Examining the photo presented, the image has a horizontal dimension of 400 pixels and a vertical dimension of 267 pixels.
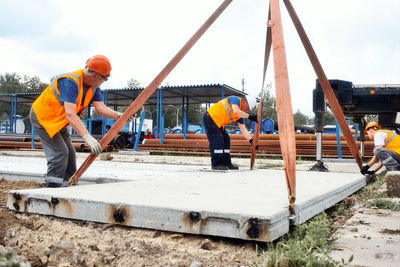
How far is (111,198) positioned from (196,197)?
598 millimetres

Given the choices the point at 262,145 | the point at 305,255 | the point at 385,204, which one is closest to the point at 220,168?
the point at 385,204

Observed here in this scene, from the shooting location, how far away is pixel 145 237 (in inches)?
85.5

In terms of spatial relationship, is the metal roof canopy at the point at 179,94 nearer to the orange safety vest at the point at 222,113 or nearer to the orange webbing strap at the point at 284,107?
the orange safety vest at the point at 222,113

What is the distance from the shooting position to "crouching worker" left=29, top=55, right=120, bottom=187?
11.8 ft

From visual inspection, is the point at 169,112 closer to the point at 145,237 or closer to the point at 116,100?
the point at 116,100

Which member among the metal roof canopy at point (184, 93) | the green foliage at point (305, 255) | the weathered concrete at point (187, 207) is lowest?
the green foliage at point (305, 255)

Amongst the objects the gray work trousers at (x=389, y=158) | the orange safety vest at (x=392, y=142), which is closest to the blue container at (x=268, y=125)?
the orange safety vest at (x=392, y=142)

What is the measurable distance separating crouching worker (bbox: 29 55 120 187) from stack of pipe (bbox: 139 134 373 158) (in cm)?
1056

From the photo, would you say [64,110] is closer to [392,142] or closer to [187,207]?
[187,207]

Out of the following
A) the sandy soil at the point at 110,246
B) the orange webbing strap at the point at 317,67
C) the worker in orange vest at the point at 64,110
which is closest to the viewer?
the sandy soil at the point at 110,246

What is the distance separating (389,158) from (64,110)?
5.09 meters

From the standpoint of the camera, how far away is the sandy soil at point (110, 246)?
1.88 metres

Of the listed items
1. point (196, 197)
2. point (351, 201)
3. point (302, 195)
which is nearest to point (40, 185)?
point (196, 197)

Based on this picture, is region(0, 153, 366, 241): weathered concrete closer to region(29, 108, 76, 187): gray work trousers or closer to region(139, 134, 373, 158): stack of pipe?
region(29, 108, 76, 187): gray work trousers
